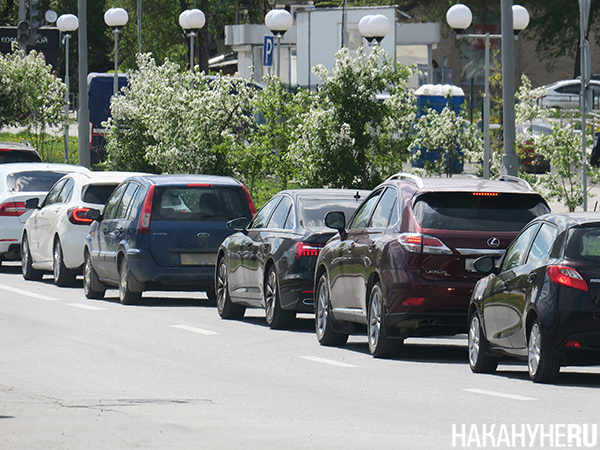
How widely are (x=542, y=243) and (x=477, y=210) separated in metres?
1.55

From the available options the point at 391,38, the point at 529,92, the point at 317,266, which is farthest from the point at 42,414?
the point at 391,38

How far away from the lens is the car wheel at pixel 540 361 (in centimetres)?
1119

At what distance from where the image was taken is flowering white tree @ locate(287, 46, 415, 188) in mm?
24625

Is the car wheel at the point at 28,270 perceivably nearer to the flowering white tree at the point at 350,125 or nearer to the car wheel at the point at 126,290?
the car wheel at the point at 126,290

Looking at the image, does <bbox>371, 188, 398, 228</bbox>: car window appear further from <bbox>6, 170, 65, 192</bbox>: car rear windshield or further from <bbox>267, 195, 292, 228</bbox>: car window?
<bbox>6, 170, 65, 192</bbox>: car rear windshield

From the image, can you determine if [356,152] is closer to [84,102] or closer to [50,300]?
[50,300]

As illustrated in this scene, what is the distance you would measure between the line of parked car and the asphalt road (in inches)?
14.3

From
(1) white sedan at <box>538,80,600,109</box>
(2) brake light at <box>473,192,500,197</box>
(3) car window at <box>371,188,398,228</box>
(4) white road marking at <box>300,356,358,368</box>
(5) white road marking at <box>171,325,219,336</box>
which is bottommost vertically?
(5) white road marking at <box>171,325,219,336</box>

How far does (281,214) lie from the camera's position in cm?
1636

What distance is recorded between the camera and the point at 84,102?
33.5m

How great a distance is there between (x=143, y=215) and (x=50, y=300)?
1874 mm

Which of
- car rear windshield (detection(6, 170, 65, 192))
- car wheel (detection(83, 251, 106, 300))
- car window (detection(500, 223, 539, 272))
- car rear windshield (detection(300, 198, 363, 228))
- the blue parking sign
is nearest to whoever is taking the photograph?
car window (detection(500, 223, 539, 272))

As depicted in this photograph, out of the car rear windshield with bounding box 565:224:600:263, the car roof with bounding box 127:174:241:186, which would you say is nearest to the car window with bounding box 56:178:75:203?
the car roof with bounding box 127:174:241:186

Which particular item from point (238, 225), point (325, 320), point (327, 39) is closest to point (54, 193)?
point (238, 225)
